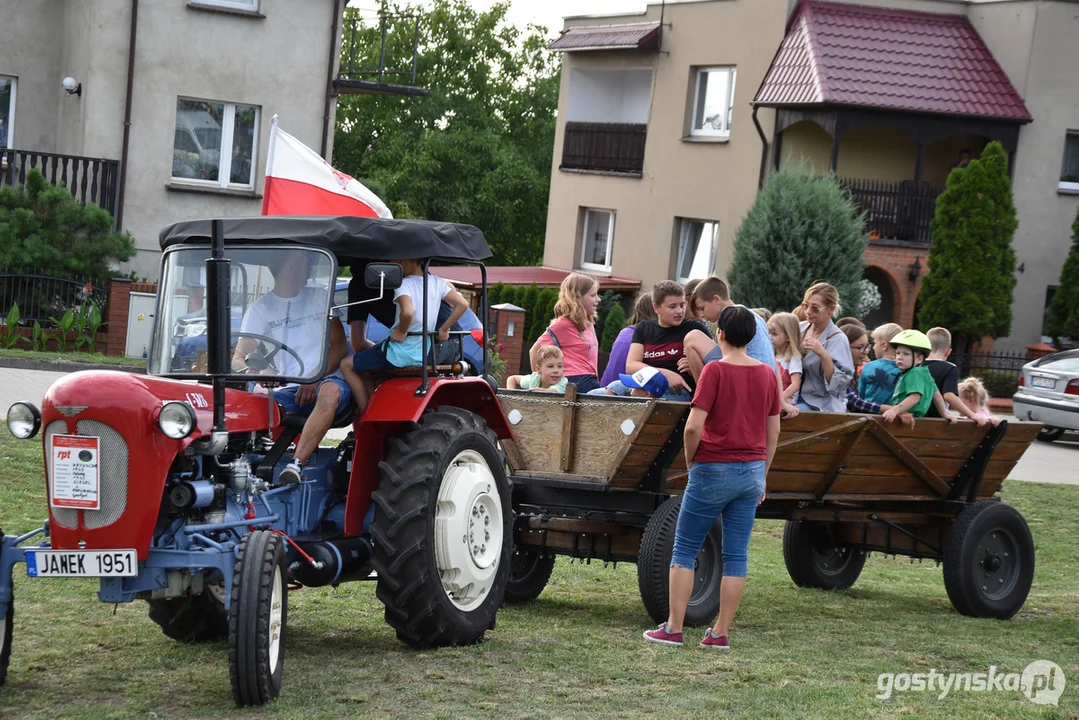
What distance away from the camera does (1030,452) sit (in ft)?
75.0

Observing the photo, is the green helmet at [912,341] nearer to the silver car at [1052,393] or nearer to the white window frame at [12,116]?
the silver car at [1052,393]

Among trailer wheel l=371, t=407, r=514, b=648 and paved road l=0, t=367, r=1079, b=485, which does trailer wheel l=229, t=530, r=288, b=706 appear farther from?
paved road l=0, t=367, r=1079, b=485

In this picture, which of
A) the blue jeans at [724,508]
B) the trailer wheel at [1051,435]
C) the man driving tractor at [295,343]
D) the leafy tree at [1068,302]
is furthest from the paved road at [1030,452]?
the blue jeans at [724,508]

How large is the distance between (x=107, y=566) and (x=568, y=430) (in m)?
3.32

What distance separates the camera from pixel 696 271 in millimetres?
34875

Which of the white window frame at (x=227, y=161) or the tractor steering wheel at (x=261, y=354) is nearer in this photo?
the tractor steering wheel at (x=261, y=354)

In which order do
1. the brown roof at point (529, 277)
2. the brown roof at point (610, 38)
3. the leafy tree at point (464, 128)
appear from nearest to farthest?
the brown roof at point (610, 38) → the brown roof at point (529, 277) → the leafy tree at point (464, 128)

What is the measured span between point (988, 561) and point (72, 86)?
1952 centimetres

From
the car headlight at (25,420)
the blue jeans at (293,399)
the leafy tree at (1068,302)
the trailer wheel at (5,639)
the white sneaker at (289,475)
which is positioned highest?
the leafy tree at (1068,302)

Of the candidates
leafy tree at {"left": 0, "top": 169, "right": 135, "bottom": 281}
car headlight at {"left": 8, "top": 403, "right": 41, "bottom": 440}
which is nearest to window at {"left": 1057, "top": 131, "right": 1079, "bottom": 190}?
leafy tree at {"left": 0, "top": 169, "right": 135, "bottom": 281}

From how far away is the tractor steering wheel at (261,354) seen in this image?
6887 mm

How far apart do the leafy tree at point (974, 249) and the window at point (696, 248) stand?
5534 mm

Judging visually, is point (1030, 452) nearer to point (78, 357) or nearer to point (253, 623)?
A: point (78, 357)

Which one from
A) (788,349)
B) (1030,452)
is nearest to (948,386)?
(788,349)
